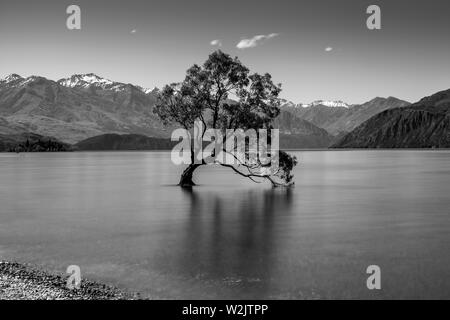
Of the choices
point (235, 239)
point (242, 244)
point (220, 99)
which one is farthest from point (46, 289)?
point (220, 99)

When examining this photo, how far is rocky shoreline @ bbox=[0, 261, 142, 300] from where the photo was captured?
1823 centimetres

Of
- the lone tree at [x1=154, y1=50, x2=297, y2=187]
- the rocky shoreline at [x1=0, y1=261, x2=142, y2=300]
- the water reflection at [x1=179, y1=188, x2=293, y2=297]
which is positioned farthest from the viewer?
the lone tree at [x1=154, y1=50, x2=297, y2=187]

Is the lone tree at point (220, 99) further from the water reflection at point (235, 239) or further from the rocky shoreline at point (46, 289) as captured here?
the rocky shoreline at point (46, 289)

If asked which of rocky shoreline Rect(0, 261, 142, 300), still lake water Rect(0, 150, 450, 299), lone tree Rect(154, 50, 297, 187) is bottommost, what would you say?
still lake water Rect(0, 150, 450, 299)

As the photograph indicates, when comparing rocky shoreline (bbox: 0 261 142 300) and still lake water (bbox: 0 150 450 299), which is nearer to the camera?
rocky shoreline (bbox: 0 261 142 300)

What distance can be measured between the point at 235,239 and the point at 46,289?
14.2m

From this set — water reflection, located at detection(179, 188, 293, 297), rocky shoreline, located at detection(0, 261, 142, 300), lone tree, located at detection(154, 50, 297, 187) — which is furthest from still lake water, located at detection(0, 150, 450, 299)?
lone tree, located at detection(154, 50, 297, 187)

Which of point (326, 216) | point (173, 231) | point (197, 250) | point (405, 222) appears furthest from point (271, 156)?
point (197, 250)

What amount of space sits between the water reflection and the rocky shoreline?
14.1 ft

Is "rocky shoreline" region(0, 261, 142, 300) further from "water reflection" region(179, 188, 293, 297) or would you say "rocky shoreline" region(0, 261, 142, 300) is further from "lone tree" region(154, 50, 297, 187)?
"lone tree" region(154, 50, 297, 187)

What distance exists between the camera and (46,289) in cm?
1925

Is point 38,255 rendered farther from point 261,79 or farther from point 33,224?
point 261,79

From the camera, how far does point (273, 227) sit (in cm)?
3641

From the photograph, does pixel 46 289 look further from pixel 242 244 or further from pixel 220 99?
pixel 220 99
